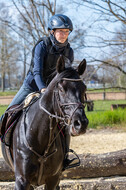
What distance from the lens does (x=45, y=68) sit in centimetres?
368

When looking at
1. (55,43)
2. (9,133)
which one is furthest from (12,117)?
(55,43)

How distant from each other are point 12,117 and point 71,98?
1.22 meters

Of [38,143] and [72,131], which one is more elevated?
[72,131]

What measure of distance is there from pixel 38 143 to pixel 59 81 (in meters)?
0.82

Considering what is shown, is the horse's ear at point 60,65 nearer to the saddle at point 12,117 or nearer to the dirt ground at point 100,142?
the saddle at point 12,117

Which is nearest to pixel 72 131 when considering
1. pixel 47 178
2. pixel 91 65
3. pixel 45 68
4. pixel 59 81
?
pixel 59 81

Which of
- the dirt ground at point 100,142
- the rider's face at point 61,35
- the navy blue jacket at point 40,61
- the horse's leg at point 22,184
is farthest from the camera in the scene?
the dirt ground at point 100,142

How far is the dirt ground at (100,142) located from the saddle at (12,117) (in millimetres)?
4365

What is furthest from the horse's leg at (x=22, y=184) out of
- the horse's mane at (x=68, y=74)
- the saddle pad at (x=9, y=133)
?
the horse's mane at (x=68, y=74)

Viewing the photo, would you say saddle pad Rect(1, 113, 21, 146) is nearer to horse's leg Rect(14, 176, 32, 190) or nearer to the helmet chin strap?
horse's leg Rect(14, 176, 32, 190)

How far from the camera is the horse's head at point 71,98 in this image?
245 centimetres

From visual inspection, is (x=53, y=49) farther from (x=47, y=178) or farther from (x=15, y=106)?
(x=47, y=178)

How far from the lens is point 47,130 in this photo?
301cm

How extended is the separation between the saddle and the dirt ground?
14.3 ft
